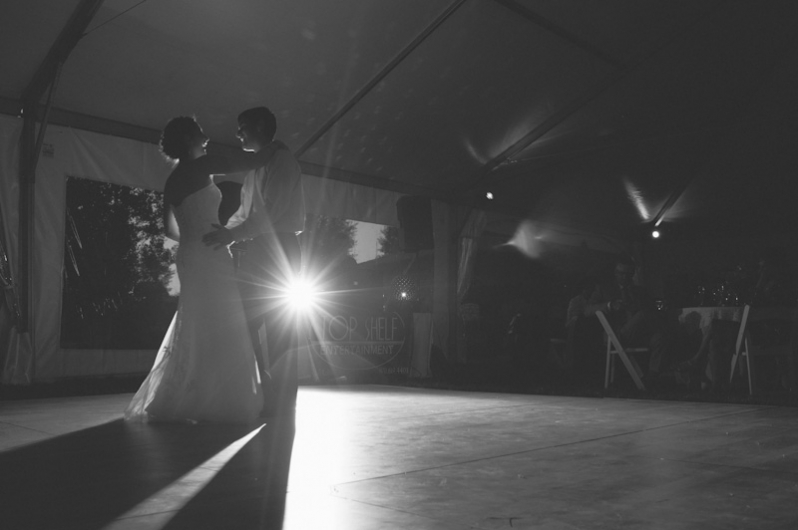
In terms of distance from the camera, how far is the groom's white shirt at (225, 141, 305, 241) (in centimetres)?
304

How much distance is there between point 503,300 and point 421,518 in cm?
883

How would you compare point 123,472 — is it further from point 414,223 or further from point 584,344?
point 414,223

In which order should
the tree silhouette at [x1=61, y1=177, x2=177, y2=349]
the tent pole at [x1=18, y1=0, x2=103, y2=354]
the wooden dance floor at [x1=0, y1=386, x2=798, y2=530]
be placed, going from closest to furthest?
the wooden dance floor at [x1=0, y1=386, x2=798, y2=530]
the tent pole at [x1=18, y1=0, x2=103, y2=354]
the tree silhouette at [x1=61, y1=177, x2=177, y2=349]

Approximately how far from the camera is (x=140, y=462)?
79.1 inches

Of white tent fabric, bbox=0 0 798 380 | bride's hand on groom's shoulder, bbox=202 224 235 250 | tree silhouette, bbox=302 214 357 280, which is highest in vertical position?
white tent fabric, bbox=0 0 798 380

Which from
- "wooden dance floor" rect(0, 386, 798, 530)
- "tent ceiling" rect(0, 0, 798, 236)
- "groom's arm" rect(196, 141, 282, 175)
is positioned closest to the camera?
"wooden dance floor" rect(0, 386, 798, 530)

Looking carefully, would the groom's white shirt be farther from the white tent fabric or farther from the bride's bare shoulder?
the white tent fabric

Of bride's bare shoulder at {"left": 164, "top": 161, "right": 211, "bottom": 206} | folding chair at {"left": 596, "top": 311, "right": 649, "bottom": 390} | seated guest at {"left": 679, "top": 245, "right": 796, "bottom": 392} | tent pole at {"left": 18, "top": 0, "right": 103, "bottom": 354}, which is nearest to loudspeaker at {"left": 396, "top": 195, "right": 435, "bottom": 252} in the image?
folding chair at {"left": 596, "top": 311, "right": 649, "bottom": 390}

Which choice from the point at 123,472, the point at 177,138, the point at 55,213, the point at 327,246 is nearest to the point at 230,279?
the point at 177,138

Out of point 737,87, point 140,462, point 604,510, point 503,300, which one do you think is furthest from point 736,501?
point 503,300

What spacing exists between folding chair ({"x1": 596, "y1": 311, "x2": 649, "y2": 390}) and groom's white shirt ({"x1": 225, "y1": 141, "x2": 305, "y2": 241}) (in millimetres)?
2909

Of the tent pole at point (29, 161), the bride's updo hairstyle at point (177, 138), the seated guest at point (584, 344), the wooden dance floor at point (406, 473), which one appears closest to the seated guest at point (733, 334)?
the seated guest at point (584, 344)

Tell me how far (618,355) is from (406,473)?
4.02 m

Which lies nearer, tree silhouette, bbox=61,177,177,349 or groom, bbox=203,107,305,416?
groom, bbox=203,107,305,416
